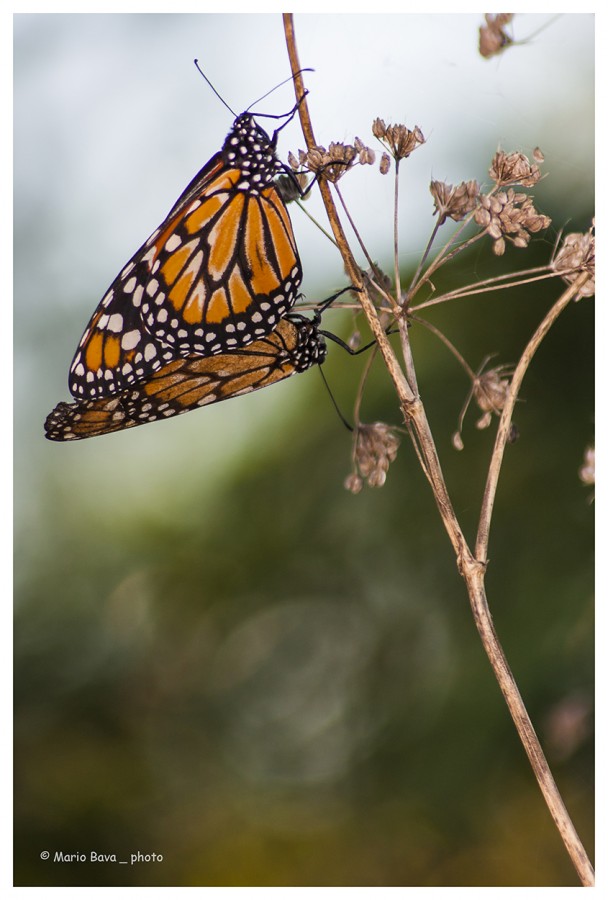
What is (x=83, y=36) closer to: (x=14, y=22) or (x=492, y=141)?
(x=14, y=22)

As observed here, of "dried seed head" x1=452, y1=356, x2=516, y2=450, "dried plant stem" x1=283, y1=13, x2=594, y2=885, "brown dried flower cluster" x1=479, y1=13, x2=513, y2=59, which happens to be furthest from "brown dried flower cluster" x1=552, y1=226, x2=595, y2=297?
"brown dried flower cluster" x1=479, y1=13, x2=513, y2=59

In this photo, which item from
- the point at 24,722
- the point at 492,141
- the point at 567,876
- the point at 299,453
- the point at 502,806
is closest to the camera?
the point at 492,141

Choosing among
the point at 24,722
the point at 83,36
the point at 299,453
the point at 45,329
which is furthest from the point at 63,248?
the point at 24,722

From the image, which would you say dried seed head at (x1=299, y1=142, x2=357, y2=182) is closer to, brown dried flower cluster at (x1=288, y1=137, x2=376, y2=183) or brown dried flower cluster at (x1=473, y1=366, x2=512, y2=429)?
brown dried flower cluster at (x1=288, y1=137, x2=376, y2=183)

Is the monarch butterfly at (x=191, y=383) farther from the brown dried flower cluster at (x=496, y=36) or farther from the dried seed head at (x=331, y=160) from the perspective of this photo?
the brown dried flower cluster at (x=496, y=36)

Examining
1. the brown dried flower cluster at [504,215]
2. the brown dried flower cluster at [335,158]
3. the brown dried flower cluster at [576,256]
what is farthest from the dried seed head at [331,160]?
the brown dried flower cluster at [576,256]
